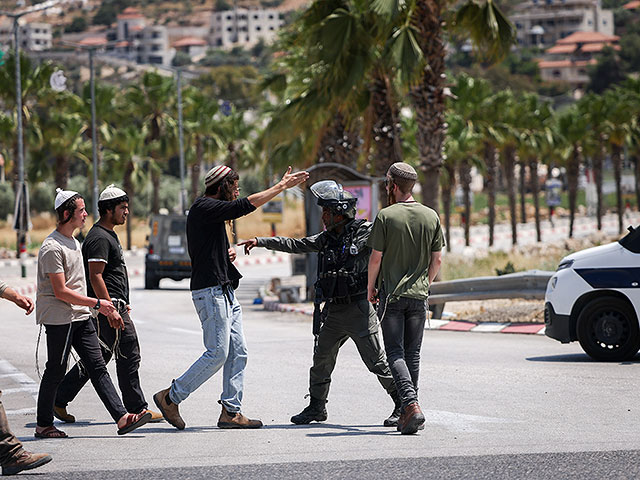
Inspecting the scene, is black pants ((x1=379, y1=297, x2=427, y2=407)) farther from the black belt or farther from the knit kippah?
the knit kippah

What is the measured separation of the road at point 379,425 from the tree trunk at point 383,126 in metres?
11.0

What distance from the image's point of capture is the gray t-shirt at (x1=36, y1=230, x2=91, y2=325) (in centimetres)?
844

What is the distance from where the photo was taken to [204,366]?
8.69 metres

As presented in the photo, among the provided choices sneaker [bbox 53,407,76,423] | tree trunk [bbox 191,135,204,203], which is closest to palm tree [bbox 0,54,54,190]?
tree trunk [bbox 191,135,204,203]

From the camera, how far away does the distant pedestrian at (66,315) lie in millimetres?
8430

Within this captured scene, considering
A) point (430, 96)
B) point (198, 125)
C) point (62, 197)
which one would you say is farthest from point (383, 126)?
point (198, 125)

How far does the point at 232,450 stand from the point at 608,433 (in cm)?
257

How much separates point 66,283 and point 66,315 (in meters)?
0.23

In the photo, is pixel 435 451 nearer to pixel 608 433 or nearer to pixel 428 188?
pixel 608 433

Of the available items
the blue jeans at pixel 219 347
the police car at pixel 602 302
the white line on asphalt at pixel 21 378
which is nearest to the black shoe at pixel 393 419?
the blue jeans at pixel 219 347

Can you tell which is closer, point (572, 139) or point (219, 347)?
point (219, 347)

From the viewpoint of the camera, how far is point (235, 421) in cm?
877

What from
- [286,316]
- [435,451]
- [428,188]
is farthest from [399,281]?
[428,188]

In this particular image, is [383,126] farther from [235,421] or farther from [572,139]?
[572,139]
